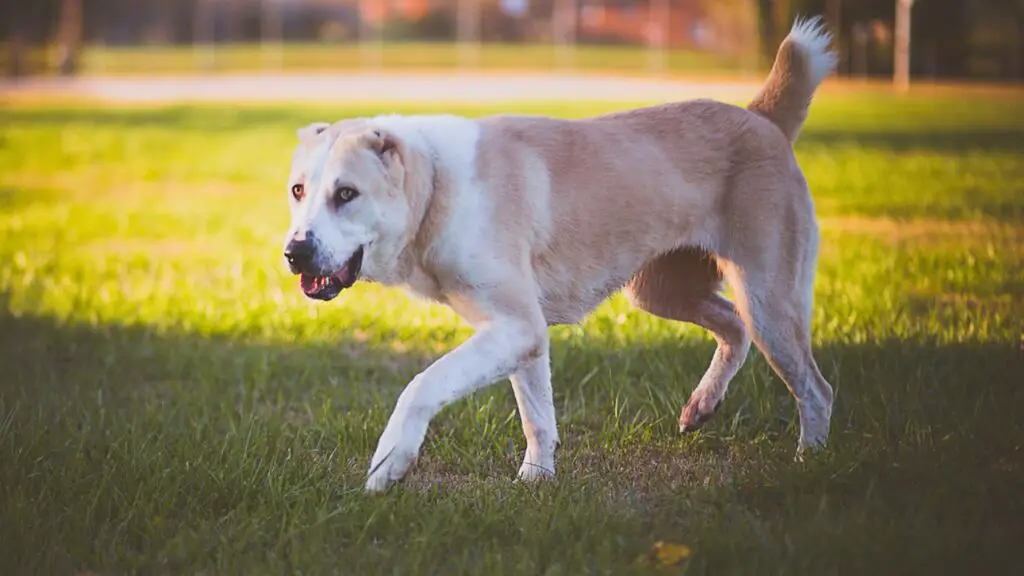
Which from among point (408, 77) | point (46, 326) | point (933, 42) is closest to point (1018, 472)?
point (46, 326)

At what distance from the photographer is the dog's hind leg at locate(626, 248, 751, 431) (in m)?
5.66

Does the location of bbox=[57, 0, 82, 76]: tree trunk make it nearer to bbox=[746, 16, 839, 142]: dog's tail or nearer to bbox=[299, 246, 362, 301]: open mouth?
bbox=[746, 16, 839, 142]: dog's tail

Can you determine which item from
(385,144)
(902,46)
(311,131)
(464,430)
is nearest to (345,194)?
(385,144)

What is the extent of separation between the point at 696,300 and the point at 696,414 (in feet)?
1.72

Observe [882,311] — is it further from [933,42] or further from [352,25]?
[352,25]

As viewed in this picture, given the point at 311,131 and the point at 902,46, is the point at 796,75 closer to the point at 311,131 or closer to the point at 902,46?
the point at 311,131

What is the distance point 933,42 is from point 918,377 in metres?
35.1

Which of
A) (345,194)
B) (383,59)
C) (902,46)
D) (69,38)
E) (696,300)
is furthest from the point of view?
(383,59)

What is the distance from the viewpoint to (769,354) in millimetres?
5324

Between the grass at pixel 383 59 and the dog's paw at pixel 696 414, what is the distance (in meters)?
39.6

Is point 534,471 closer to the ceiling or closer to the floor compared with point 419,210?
closer to the floor

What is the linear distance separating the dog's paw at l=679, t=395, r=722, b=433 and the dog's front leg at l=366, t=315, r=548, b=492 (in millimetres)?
1192

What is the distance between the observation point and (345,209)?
440 cm

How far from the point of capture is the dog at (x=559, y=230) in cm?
441
